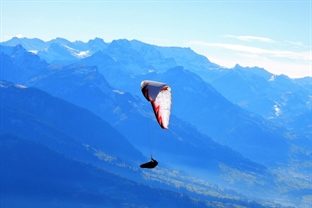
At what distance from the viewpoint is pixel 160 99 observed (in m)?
78.1

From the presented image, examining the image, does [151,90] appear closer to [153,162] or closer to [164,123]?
[164,123]

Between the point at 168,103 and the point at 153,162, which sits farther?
the point at 168,103

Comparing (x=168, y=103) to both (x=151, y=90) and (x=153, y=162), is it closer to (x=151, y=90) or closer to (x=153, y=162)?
(x=151, y=90)

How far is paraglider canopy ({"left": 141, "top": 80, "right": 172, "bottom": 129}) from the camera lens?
7650 cm

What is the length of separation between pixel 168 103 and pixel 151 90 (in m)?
3.86

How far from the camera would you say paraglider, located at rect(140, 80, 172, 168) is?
76.4 meters

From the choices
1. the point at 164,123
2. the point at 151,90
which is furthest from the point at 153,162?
the point at 151,90

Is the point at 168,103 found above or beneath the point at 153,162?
above

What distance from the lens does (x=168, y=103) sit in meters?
79.0

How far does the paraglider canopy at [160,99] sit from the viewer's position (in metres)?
76.5

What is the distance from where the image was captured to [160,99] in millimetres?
78125

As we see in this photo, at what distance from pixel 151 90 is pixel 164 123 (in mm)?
5532

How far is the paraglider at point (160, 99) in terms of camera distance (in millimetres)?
76438

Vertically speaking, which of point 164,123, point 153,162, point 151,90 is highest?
point 151,90
